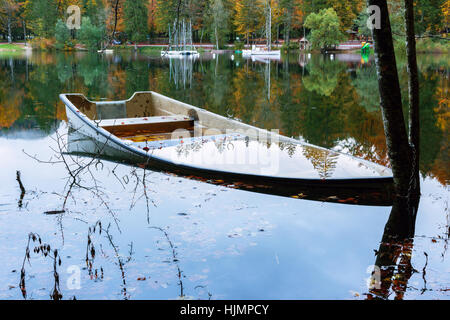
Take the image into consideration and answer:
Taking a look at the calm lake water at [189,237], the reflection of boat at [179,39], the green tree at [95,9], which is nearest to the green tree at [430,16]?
the reflection of boat at [179,39]

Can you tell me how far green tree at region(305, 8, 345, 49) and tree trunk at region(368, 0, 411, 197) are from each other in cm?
5913

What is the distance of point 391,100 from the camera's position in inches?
214

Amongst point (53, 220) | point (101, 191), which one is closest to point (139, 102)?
point (101, 191)

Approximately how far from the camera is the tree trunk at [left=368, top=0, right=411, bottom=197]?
16.9 feet

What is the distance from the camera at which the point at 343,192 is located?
692 centimetres

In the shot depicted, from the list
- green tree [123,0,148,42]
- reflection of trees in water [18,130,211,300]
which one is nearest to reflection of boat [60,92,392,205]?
reflection of trees in water [18,130,211,300]

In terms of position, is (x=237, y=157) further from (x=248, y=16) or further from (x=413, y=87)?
(x=248, y=16)

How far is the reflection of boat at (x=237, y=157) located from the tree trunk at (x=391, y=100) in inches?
33.5

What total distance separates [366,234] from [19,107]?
1497cm

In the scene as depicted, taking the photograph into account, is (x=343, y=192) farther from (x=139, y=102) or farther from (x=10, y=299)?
(x=139, y=102)

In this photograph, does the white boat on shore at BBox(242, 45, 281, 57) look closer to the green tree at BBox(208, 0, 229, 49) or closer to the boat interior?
the green tree at BBox(208, 0, 229, 49)

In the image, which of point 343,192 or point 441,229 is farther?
point 343,192

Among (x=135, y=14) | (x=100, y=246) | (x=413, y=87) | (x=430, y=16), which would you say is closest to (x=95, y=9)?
(x=135, y=14)

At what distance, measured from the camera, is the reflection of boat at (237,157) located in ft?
22.4
